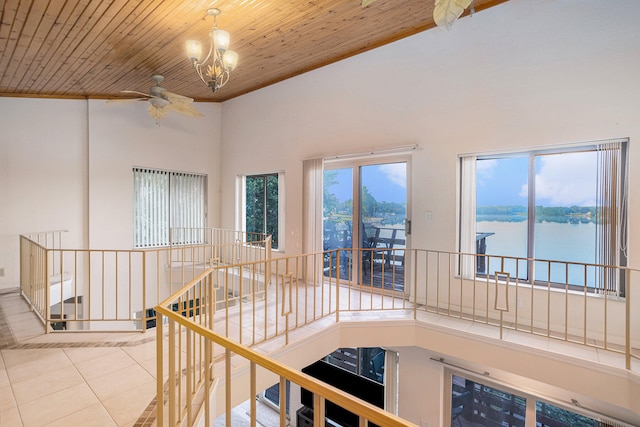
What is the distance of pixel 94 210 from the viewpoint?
5922 millimetres

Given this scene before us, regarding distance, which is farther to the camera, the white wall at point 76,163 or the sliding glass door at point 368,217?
the white wall at point 76,163

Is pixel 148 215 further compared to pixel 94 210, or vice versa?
pixel 148 215

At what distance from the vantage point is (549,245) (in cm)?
381

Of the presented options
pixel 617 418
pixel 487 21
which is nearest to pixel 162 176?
pixel 487 21

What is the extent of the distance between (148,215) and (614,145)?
24.0ft

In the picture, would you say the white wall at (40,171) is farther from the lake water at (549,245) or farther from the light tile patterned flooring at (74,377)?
the lake water at (549,245)

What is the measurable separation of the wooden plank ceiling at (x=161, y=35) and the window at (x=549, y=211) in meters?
2.03

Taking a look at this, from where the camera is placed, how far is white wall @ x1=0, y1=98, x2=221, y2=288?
5262mm

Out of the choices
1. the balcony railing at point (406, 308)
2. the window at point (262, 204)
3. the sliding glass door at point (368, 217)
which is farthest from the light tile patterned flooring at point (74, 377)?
the window at point (262, 204)

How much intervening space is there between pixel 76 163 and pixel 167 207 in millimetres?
1726

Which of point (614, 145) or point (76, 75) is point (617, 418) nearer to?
point (614, 145)

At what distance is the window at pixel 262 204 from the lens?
21.5 ft

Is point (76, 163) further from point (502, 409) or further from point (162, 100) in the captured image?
point (502, 409)

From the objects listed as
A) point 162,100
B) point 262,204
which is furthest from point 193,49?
point 262,204
